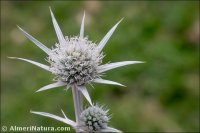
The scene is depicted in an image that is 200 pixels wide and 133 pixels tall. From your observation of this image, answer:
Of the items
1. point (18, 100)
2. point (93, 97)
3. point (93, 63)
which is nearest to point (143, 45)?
point (93, 97)

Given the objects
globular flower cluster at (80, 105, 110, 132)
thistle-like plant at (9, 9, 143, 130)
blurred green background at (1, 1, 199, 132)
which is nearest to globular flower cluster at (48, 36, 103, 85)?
thistle-like plant at (9, 9, 143, 130)

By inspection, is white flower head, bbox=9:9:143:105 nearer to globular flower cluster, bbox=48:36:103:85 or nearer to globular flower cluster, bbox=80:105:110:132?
globular flower cluster, bbox=48:36:103:85

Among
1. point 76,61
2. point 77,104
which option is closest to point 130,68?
point 76,61

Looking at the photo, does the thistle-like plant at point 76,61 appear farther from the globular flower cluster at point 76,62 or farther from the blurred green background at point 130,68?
the blurred green background at point 130,68

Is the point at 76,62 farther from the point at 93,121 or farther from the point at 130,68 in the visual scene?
the point at 130,68

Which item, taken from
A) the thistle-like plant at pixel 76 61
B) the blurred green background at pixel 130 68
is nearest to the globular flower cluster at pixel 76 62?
the thistle-like plant at pixel 76 61
